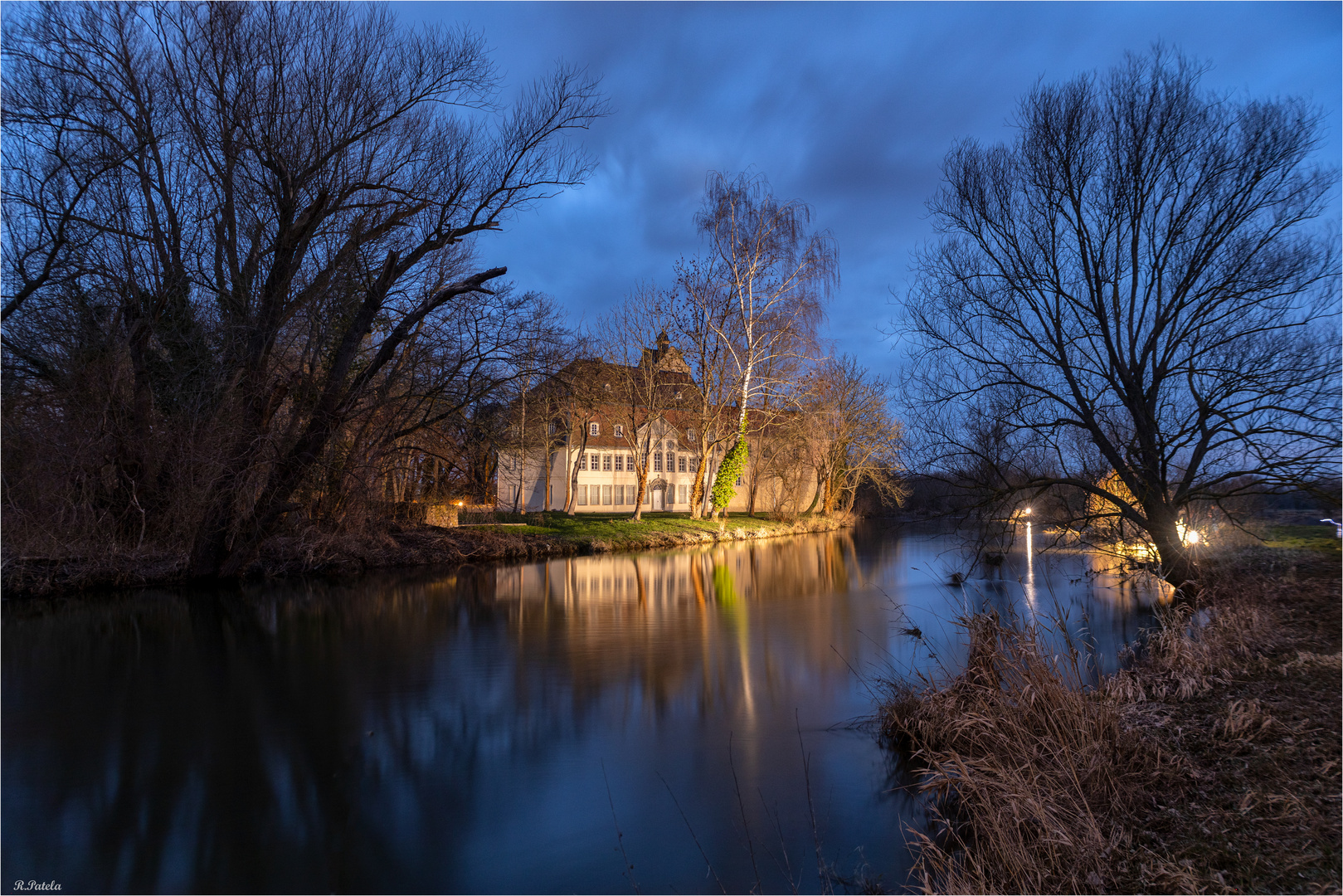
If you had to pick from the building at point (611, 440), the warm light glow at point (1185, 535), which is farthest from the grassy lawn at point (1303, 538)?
the building at point (611, 440)

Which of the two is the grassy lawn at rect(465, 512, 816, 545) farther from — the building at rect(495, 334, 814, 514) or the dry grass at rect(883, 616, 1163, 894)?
the dry grass at rect(883, 616, 1163, 894)

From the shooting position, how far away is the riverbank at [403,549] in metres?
14.8

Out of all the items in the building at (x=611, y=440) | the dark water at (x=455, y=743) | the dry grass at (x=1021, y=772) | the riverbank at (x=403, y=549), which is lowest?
the dark water at (x=455, y=743)

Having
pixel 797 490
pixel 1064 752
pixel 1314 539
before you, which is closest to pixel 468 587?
pixel 1064 752

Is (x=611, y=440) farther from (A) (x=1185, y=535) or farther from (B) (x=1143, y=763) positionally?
(B) (x=1143, y=763)

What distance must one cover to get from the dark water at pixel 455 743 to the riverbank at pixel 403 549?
127 cm

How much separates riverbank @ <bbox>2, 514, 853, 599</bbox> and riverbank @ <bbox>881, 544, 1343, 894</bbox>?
15.9 meters

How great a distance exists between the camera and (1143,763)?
4984 millimetres

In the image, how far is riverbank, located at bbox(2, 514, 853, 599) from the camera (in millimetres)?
14844

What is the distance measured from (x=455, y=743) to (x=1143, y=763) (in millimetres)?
5851

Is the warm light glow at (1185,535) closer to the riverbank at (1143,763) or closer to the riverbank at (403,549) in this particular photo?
the riverbank at (1143,763)

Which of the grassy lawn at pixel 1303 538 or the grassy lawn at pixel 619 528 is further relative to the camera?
the grassy lawn at pixel 619 528

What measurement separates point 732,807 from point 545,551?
1998 cm

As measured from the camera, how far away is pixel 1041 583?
1669cm
